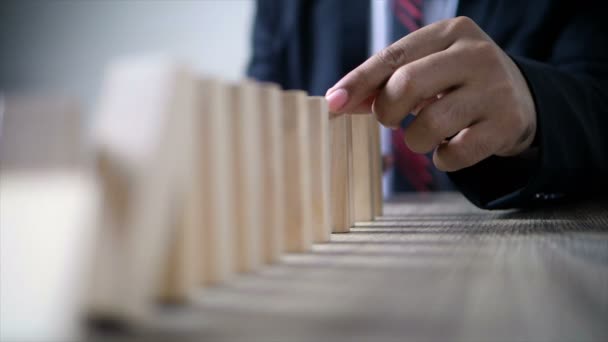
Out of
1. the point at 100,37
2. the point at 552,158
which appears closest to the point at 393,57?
the point at 552,158

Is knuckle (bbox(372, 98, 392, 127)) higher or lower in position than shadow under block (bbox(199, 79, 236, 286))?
higher

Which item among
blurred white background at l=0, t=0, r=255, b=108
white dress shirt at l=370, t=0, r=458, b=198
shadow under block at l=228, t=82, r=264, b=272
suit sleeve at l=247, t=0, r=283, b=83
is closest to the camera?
shadow under block at l=228, t=82, r=264, b=272

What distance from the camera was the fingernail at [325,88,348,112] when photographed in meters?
0.52

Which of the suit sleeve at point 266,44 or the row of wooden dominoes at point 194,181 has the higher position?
the suit sleeve at point 266,44

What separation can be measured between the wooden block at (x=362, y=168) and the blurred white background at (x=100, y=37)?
5.40ft

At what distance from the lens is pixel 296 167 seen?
41 centimetres

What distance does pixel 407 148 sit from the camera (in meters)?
1.32

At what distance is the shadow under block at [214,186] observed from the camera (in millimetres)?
300

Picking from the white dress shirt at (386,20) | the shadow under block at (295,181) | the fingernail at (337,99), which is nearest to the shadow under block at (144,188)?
the shadow under block at (295,181)

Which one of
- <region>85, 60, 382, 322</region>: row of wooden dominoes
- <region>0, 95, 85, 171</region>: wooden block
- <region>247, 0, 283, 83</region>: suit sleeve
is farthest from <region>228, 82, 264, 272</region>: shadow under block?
<region>247, 0, 283, 83</region>: suit sleeve

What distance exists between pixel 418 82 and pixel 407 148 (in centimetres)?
79

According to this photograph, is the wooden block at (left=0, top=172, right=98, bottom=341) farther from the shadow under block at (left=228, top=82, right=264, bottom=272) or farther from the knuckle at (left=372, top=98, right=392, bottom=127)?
the knuckle at (left=372, top=98, right=392, bottom=127)

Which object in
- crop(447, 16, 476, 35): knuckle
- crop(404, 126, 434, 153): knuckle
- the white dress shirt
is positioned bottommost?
crop(404, 126, 434, 153): knuckle

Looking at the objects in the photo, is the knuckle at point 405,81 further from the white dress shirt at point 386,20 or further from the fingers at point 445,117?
the white dress shirt at point 386,20
